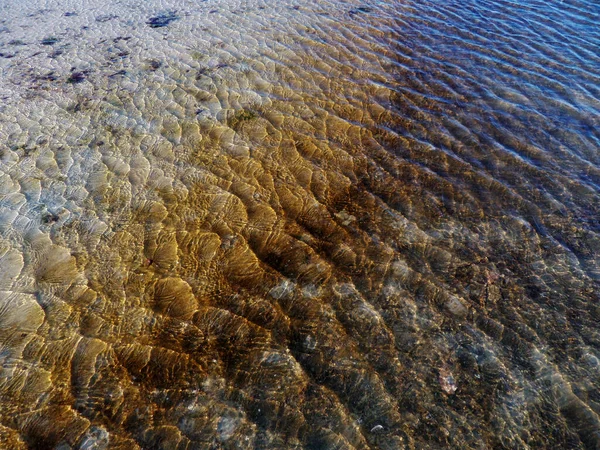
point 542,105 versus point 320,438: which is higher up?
point 542,105

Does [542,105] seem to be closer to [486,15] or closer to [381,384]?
[486,15]

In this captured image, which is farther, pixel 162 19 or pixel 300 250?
pixel 162 19

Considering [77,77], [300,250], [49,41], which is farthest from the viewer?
[49,41]

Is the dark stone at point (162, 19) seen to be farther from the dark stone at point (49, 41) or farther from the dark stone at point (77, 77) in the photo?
the dark stone at point (77, 77)

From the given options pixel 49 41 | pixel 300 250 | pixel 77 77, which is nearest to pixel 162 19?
pixel 49 41

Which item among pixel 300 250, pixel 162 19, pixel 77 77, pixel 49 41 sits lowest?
pixel 300 250

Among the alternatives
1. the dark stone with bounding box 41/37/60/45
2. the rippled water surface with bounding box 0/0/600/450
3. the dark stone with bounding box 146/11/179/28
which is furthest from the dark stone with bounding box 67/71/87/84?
the dark stone with bounding box 146/11/179/28

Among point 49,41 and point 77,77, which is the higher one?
point 49,41

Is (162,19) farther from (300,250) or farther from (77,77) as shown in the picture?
(300,250)

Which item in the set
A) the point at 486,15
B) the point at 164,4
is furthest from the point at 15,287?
the point at 486,15
